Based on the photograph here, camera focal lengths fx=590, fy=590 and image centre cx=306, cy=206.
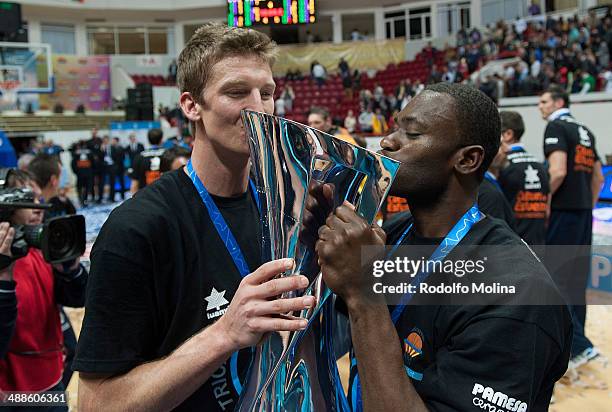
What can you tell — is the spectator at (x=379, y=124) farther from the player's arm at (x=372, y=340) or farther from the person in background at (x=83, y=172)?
the player's arm at (x=372, y=340)

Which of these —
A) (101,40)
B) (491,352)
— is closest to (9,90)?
(101,40)

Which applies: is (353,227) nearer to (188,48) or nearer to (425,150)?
(425,150)

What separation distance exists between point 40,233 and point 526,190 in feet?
11.0

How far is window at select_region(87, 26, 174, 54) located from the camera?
1055 inches

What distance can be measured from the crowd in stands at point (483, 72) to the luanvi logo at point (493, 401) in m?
9.74

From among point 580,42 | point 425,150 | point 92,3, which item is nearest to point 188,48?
point 425,150

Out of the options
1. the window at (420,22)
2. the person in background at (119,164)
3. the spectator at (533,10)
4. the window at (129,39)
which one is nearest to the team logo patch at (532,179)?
the person in background at (119,164)

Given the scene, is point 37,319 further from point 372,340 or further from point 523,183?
point 523,183

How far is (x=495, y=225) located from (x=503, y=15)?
75.3 feet

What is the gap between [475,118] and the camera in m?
1.35

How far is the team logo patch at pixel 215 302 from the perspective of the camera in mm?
1302

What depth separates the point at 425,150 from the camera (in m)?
1.33

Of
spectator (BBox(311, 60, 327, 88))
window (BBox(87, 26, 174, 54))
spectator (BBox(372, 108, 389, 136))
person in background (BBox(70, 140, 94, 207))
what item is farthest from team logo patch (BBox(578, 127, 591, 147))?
window (BBox(87, 26, 174, 54))

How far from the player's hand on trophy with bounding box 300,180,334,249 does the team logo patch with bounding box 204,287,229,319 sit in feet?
1.20
